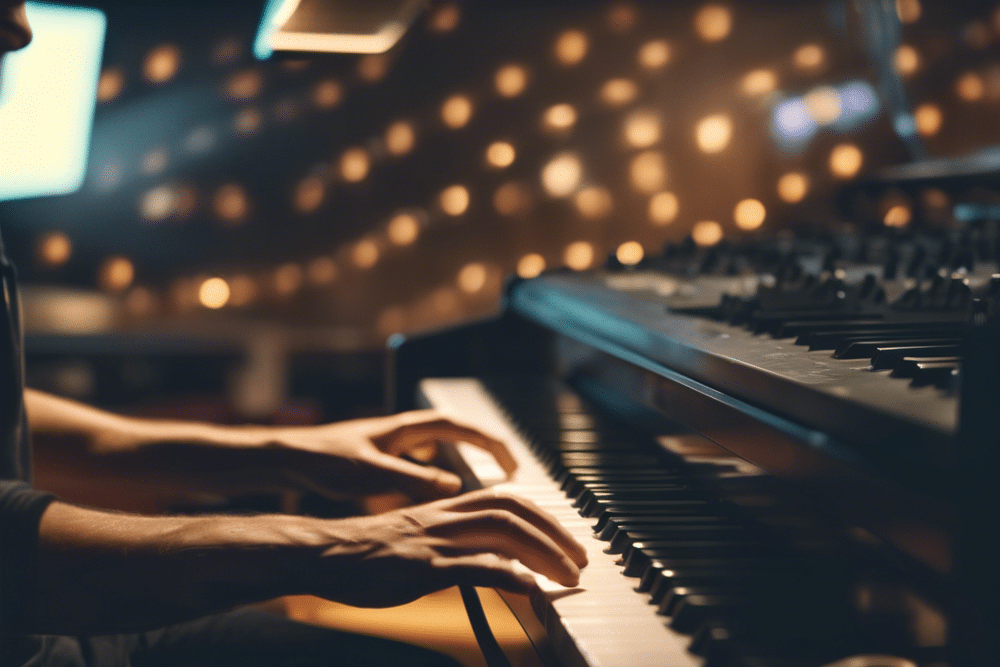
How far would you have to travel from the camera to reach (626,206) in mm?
2408

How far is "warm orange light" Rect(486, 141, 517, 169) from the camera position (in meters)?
2.36

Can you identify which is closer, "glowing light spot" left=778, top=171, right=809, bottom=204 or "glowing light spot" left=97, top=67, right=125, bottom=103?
"glowing light spot" left=97, top=67, right=125, bottom=103

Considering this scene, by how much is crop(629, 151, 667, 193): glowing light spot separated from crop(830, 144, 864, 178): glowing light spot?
1.59 ft

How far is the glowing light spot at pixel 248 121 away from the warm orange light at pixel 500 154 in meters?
0.63

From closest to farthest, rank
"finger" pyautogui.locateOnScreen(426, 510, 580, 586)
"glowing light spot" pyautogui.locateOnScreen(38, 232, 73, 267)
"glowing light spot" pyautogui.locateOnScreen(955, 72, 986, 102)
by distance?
"finger" pyautogui.locateOnScreen(426, 510, 580, 586) → "glowing light spot" pyautogui.locateOnScreen(955, 72, 986, 102) → "glowing light spot" pyautogui.locateOnScreen(38, 232, 73, 267)

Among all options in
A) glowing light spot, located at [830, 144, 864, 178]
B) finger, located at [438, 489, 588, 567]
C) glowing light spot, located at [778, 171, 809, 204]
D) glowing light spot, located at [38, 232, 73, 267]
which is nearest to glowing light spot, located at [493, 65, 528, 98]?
glowing light spot, located at [778, 171, 809, 204]

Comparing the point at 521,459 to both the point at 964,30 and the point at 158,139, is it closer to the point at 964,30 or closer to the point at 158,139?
the point at 158,139

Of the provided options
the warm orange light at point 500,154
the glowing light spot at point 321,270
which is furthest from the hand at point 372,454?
the warm orange light at point 500,154

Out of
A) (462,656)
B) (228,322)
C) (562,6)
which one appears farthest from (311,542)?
(562,6)

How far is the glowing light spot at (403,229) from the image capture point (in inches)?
93.1

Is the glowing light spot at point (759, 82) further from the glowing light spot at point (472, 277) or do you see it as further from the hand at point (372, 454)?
the hand at point (372, 454)

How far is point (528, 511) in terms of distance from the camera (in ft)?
2.60

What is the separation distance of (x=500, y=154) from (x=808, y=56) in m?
0.91

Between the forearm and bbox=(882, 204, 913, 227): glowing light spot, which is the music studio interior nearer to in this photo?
bbox=(882, 204, 913, 227): glowing light spot
